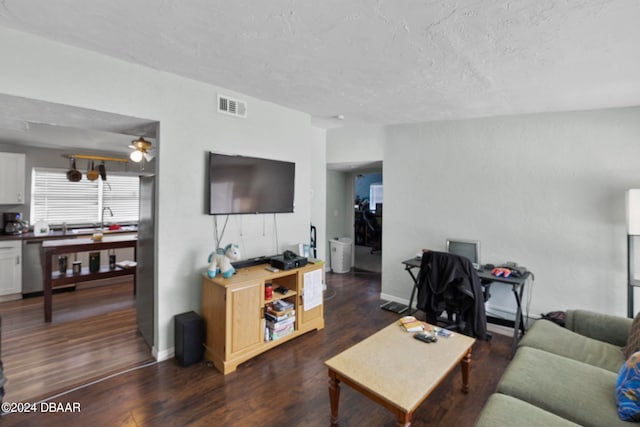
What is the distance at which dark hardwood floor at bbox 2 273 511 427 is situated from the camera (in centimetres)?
188

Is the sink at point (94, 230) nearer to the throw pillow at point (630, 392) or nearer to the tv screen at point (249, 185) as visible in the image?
the tv screen at point (249, 185)

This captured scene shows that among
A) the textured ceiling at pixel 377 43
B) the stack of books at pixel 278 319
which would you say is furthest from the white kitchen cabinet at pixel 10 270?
the stack of books at pixel 278 319

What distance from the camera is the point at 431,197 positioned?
385 centimetres

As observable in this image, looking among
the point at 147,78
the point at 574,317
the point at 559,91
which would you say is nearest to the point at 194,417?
the point at 147,78

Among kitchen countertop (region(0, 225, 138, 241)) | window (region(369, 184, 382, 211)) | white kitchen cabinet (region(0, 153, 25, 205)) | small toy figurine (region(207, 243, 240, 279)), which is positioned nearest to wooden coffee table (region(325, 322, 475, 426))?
small toy figurine (region(207, 243, 240, 279))

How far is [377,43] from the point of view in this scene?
1.91m

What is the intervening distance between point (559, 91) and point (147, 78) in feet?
11.7

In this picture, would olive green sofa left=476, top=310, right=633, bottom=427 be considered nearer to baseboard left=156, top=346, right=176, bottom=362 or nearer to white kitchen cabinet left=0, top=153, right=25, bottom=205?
baseboard left=156, top=346, right=176, bottom=362

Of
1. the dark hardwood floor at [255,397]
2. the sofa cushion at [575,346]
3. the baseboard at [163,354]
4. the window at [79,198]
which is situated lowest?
the dark hardwood floor at [255,397]

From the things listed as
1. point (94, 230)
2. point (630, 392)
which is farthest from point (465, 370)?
point (94, 230)

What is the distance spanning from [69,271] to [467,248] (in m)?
5.06

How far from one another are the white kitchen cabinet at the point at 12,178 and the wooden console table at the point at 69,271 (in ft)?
4.05

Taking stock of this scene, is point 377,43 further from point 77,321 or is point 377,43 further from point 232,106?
point 77,321

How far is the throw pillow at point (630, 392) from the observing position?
136 centimetres
